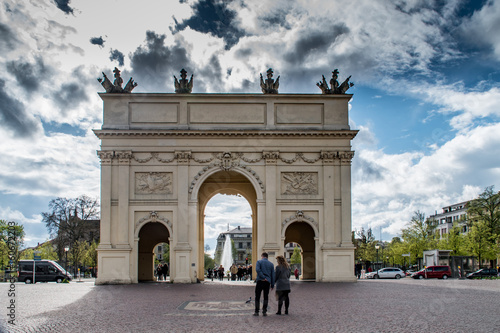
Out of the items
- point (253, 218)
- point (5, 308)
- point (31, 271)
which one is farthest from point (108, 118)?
point (5, 308)

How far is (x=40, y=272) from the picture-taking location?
164 ft

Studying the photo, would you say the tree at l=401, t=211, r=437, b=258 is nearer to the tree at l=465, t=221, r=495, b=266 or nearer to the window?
the tree at l=465, t=221, r=495, b=266

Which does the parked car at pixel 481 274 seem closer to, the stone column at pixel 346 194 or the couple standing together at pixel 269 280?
the stone column at pixel 346 194

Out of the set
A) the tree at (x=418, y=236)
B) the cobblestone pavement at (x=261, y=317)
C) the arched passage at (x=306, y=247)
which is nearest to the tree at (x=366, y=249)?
the tree at (x=418, y=236)

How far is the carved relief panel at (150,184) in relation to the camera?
39.1 m

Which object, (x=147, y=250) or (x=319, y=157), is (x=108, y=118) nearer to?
(x=147, y=250)

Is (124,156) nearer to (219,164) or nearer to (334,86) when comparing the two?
(219,164)

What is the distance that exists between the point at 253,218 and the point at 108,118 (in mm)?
14228

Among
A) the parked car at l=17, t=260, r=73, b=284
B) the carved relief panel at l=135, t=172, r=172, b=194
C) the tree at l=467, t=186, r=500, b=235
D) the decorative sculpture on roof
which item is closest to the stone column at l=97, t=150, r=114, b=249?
the carved relief panel at l=135, t=172, r=172, b=194

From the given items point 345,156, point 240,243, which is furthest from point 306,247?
point 240,243

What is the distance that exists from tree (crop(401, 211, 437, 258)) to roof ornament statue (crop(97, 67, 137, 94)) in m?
57.8

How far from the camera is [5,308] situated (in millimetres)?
19125

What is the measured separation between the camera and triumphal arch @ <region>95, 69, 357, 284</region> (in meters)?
38.5

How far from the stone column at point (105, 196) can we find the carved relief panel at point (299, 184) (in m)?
12.1
